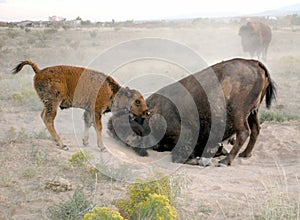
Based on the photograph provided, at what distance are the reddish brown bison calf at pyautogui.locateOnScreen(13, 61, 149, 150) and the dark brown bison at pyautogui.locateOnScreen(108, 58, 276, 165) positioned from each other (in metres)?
0.34

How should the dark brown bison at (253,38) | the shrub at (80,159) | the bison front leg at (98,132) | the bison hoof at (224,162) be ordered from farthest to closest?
the dark brown bison at (253,38) < the bison front leg at (98,132) < the bison hoof at (224,162) < the shrub at (80,159)

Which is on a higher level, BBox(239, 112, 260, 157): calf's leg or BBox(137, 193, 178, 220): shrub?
BBox(137, 193, 178, 220): shrub

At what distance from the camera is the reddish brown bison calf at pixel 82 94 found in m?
7.03

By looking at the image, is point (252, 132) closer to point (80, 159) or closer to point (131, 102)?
point (131, 102)

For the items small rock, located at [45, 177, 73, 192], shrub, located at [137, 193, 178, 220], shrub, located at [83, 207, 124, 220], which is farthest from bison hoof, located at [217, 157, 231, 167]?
shrub, located at [83, 207, 124, 220]

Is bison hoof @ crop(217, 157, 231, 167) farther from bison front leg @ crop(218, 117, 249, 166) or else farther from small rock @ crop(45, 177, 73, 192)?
small rock @ crop(45, 177, 73, 192)

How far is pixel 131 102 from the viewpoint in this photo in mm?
7168

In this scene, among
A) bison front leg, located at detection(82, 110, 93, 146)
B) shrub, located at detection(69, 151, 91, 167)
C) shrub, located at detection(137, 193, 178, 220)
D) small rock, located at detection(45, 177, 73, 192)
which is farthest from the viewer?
bison front leg, located at detection(82, 110, 93, 146)

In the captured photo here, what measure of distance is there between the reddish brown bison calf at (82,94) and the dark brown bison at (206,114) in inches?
13.4

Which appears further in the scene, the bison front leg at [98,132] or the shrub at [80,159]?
the bison front leg at [98,132]

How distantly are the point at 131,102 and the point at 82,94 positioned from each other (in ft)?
2.41

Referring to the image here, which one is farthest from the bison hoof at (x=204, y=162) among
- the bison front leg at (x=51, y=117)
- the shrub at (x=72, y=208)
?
Answer: the shrub at (x=72, y=208)

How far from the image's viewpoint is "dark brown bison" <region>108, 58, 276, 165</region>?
23.2ft

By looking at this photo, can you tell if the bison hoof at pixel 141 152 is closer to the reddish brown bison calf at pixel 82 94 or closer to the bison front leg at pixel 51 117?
the reddish brown bison calf at pixel 82 94
